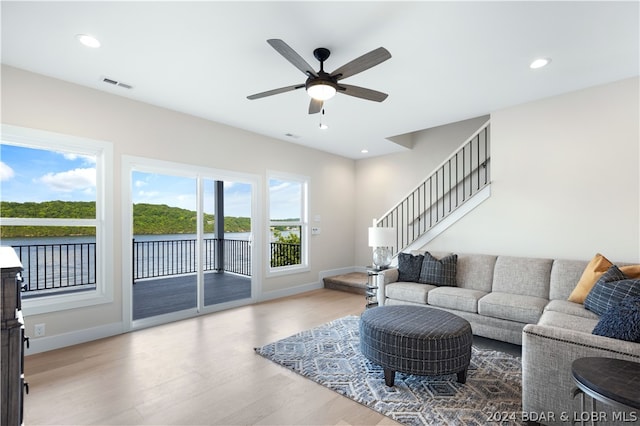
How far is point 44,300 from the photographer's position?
10.8 feet

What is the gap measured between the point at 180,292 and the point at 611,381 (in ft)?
18.4

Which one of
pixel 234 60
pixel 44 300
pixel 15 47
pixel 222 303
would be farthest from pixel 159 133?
pixel 222 303

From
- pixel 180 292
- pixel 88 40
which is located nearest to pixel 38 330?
pixel 180 292

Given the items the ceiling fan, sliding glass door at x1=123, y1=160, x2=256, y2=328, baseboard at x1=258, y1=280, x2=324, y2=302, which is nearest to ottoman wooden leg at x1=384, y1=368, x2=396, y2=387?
the ceiling fan

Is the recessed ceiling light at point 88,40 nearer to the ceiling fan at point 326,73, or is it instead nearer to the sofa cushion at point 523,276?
the ceiling fan at point 326,73

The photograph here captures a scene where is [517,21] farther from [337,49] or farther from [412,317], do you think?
[412,317]

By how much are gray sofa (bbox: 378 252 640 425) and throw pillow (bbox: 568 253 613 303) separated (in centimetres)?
10

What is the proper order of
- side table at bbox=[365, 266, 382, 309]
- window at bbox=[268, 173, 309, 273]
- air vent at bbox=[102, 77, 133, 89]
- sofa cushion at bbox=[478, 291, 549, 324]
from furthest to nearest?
window at bbox=[268, 173, 309, 273] → side table at bbox=[365, 266, 382, 309] → air vent at bbox=[102, 77, 133, 89] → sofa cushion at bbox=[478, 291, 549, 324]

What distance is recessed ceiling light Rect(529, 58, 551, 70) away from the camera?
118 inches

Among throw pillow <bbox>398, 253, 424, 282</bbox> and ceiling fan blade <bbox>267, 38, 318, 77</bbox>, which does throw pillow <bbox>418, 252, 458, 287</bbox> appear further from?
ceiling fan blade <bbox>267, 38, 318, 77</bbox>

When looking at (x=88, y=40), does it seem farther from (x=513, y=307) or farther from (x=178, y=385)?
(x=513, y=307)

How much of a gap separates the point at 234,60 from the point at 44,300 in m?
3.17

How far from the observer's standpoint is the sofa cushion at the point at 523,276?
3.66 metres

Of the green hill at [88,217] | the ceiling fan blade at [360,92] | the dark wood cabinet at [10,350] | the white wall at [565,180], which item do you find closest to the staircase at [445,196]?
the white wall at [565,180]
